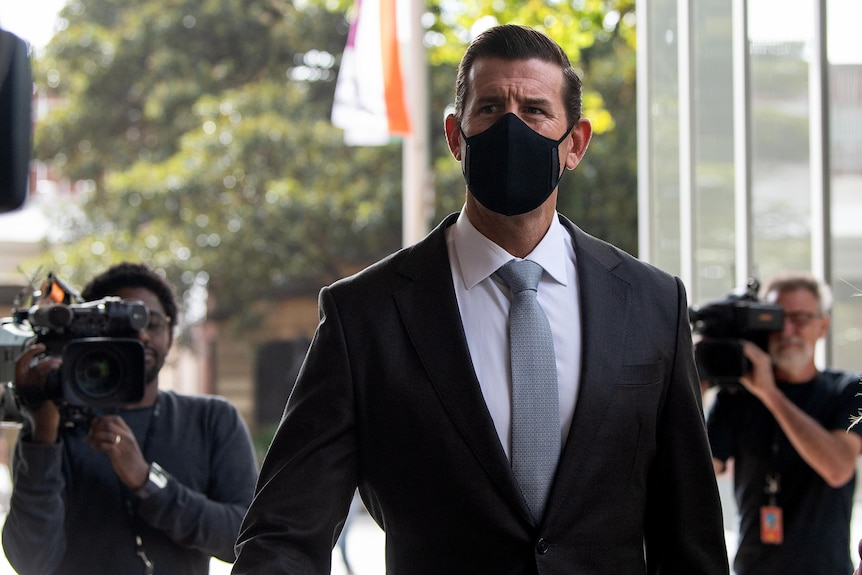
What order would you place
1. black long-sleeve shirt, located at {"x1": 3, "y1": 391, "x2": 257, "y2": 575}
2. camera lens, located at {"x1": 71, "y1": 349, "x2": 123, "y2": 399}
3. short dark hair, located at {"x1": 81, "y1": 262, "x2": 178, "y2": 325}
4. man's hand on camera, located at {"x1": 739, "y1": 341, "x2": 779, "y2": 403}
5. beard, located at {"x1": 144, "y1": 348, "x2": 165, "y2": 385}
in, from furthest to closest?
man's hand on camera, located at {"x1": 739, "y1": 341, "x2": 779, "y2": 403}
short dark hair, located at {"x1": 81, "y1": 262, "x2": 178, "y2": 325}
beard, located at {"x1": 144, "y1": 348, "x2": 165, "y2": 385}
camera lens, located at {"x1": 71, "y1": 349, "x2": 123, "y2": 399}
black long-sleeve shirt, located at {"x1": 3, "y1": 391, "x2": 257, "y2": 575}

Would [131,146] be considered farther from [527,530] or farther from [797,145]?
[527,530]

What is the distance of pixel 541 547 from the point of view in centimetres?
244

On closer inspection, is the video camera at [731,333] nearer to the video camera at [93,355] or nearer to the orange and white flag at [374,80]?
the video camera at [93,355]

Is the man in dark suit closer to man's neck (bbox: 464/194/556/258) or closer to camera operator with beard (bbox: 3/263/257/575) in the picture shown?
man's neck (bbox: 464/194/556/258)

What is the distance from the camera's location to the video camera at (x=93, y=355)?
389 centimetres

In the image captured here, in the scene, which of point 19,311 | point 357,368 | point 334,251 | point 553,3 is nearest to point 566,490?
point 357,368

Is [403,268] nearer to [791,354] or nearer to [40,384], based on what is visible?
[40,384]

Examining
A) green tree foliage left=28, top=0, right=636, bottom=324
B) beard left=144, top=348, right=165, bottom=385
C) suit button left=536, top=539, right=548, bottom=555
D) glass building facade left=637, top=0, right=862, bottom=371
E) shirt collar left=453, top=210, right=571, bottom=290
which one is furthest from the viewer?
green tree foliage left=28, top=0, right=636, bottom=324

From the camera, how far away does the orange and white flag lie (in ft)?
31.6

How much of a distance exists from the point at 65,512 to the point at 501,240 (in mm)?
1867

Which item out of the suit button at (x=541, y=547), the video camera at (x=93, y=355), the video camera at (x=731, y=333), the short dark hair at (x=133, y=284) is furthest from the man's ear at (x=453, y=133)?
the video camera at (x=731, y=333)

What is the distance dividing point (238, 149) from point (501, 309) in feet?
50.0

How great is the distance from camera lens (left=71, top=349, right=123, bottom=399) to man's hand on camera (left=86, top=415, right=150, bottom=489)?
0.08 meters

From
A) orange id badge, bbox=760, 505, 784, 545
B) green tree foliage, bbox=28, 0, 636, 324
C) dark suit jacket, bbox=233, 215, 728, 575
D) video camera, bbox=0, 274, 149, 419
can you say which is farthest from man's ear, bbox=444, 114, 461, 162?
green tree foliage, bbox=28, 0, 636, 324
